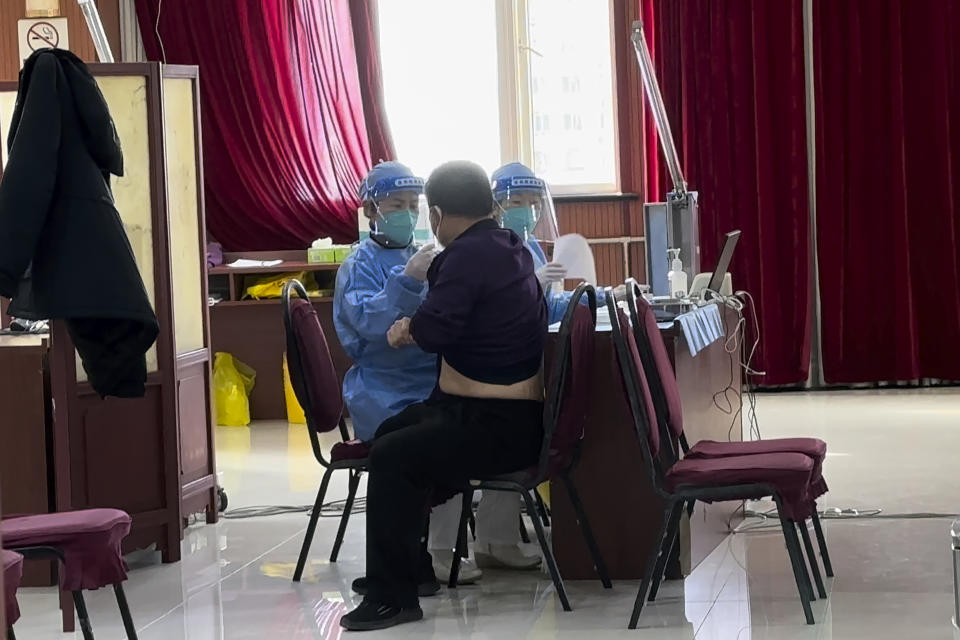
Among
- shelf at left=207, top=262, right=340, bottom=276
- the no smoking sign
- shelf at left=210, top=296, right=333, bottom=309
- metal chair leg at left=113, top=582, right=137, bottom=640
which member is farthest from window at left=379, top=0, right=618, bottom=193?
metal chair leg at left=113, top=582, right=137, bottom=640

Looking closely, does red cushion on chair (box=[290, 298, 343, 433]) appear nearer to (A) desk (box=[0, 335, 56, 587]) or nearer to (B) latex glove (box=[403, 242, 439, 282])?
(B) latex glove (box=[403, 242, 439, 282])

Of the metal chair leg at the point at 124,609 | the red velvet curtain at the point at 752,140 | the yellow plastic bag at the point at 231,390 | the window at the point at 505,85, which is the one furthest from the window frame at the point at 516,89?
the metal chair leg at the point at 124,609

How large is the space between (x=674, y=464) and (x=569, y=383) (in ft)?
1.00

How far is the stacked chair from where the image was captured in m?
2.83

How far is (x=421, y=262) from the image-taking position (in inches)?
133

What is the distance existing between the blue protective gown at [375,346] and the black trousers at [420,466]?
0.48 metres

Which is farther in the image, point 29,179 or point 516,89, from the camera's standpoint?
point 516,89

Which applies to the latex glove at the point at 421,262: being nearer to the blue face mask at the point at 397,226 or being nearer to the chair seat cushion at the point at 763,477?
the blue face mask at the point at 397,226

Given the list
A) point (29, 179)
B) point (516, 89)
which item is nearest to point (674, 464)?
point (29, 179)

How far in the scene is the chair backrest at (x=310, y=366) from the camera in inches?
136

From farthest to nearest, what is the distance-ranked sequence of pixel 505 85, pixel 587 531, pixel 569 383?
pixel 505 85 < pixel 587 531 < pixel 569 383

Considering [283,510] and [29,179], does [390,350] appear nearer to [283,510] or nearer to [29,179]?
[29,179]

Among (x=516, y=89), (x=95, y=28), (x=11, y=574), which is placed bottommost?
(x=11, y=574)

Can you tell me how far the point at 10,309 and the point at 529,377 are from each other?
125 centimetres
